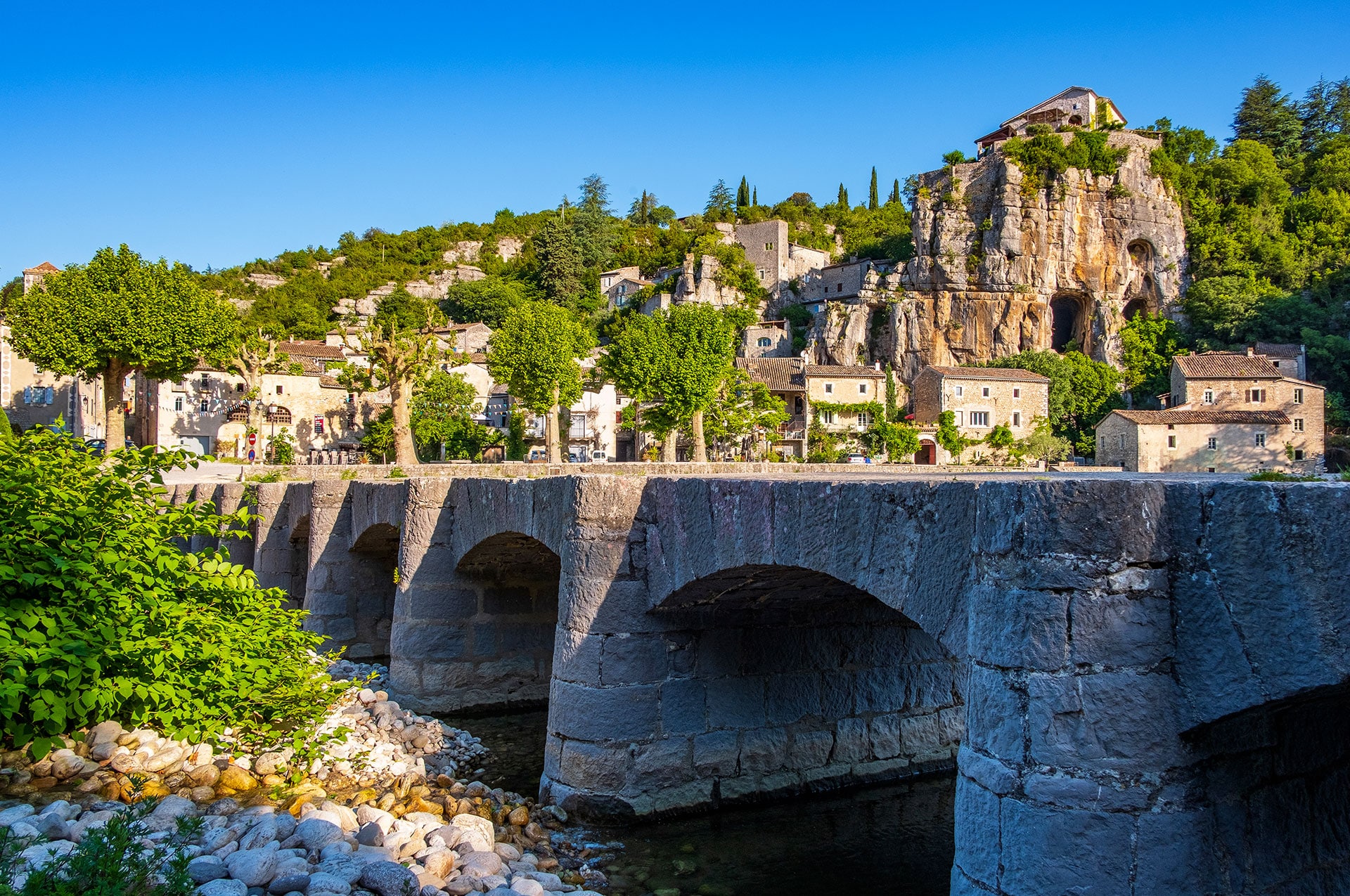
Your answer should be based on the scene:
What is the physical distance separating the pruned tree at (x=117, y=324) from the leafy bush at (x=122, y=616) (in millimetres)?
38342

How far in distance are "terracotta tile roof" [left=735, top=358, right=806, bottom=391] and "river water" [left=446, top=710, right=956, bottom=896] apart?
181ft

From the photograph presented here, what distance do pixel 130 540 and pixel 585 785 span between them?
15.7ft

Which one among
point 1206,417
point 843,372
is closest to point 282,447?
point 843,372

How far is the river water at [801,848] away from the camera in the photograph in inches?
338

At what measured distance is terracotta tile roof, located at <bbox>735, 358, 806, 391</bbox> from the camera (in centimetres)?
6675

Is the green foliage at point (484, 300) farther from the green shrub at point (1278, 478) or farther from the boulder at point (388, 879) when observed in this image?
the green shrub at point (1278, 478)

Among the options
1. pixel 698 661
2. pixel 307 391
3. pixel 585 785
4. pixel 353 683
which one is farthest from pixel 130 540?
pixel 307 391

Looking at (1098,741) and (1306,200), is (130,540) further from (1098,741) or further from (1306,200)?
(1306,200)

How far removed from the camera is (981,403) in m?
66.8

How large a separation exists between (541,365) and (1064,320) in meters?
50.1

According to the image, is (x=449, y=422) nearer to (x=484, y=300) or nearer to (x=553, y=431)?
(x=553, y=431)

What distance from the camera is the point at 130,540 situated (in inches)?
357

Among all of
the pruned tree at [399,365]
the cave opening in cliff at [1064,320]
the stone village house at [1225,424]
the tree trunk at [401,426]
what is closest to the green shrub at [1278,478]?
the pruned tree at [399,365]

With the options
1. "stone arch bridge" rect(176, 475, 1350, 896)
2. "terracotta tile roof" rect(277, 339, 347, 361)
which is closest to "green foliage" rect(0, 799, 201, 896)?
"stone arch bridge" rect(176, 475, 1350, 896)
